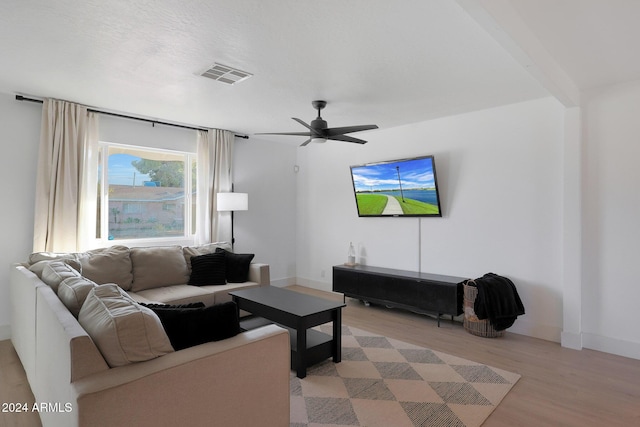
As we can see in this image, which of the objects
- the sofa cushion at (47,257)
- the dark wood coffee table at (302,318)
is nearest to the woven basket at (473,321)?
the dark wood coffee table at (302,318)

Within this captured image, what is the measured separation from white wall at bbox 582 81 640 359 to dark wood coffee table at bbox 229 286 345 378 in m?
2.59

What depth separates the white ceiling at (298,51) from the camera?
2.25 meters

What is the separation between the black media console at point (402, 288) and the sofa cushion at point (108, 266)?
2.74 meters

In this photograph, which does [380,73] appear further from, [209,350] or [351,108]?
[209,350]

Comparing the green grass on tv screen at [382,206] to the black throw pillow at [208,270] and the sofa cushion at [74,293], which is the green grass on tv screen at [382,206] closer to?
the black throw pillow at [208,270]

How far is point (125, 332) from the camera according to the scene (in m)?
1.58

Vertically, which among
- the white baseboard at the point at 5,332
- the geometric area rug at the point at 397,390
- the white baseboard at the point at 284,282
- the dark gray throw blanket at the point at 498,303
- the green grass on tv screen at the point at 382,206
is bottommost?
the geometric area rug at the point at 397,390

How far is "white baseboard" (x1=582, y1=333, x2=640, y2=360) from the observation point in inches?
133

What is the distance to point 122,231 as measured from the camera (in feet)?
15.6

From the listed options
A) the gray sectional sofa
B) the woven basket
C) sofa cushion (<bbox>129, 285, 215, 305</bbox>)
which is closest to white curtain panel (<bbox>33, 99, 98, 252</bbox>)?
sofa cushion (<bbox>129, 285, 215, 305</bbox>)

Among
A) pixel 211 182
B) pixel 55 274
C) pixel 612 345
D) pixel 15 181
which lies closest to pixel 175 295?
pixel 55 274

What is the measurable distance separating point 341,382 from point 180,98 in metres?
3.34

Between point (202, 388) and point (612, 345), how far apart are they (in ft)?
12.7

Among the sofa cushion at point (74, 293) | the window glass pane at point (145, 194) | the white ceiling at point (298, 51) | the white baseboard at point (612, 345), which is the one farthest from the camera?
the window glass pane at point (145, 194)
